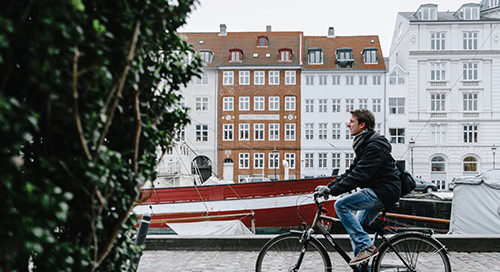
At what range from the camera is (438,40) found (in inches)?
1750

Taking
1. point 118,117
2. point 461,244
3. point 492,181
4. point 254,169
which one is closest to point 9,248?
point 118,117

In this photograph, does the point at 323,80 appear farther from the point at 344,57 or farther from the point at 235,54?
the point at 235,54

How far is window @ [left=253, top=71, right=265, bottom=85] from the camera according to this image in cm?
4559

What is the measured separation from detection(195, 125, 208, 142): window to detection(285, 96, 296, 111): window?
8478 millimetres

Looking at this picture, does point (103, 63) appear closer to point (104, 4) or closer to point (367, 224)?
point (104, 4)

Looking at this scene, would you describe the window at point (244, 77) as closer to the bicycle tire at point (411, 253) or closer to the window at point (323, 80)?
the window at point (323, 80)

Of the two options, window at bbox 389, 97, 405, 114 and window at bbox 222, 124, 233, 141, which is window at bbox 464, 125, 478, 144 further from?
window at bbox 222, 124, 233, 141

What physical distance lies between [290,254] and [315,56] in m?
43.1

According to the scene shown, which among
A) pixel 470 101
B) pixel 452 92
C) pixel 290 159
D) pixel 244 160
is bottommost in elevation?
pixel 244 160

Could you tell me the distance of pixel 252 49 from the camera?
48.2 metres

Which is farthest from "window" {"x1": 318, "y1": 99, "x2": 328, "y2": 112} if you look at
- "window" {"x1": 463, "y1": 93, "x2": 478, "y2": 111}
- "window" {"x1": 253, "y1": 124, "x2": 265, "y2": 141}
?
"window" {"x1": 463, "y1": 93, "x2": 478, "y2": 111}

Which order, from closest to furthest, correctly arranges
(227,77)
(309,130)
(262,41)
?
(309,130), (227,77), (262,41)

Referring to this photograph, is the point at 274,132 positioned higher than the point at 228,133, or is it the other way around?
the point at 274,132

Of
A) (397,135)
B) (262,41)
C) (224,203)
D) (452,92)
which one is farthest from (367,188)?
(262,41)
